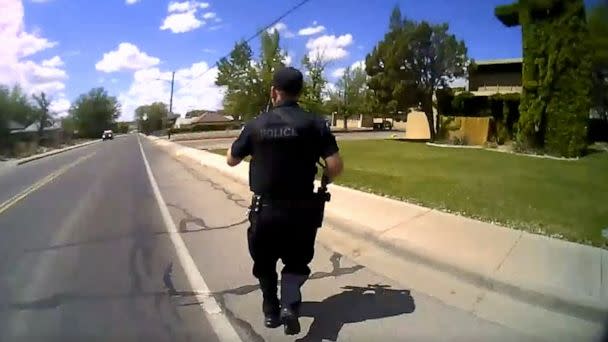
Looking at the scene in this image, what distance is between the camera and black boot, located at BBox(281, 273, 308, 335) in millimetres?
3824

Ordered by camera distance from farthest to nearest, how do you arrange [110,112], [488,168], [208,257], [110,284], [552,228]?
[110,112] < [488,168] < [552,228] < [208,257] < [110,284]

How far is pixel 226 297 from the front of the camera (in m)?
4.79

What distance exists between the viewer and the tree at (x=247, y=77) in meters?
44.4

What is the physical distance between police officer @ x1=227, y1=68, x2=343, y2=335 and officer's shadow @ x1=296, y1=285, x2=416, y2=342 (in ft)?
0.90

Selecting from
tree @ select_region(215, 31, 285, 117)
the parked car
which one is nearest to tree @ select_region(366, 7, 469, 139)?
tree @ select_region(215, 31, 285, 117)

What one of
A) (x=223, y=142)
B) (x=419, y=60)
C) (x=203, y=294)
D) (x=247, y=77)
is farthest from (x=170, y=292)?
(x=247, y=77)

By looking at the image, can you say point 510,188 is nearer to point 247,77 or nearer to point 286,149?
point 286,149

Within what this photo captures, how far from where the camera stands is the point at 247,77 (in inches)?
1918

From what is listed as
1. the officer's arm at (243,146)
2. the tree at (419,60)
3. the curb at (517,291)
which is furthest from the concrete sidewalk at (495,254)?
the tree at (419,60)

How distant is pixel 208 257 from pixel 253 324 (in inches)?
90.3

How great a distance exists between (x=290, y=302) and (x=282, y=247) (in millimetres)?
424

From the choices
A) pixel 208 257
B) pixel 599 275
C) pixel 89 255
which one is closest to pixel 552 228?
pixel 599 275

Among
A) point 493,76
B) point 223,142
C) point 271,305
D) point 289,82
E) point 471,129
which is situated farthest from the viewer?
point 223,142

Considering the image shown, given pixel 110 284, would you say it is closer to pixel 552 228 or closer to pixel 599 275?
pixel 599 275
